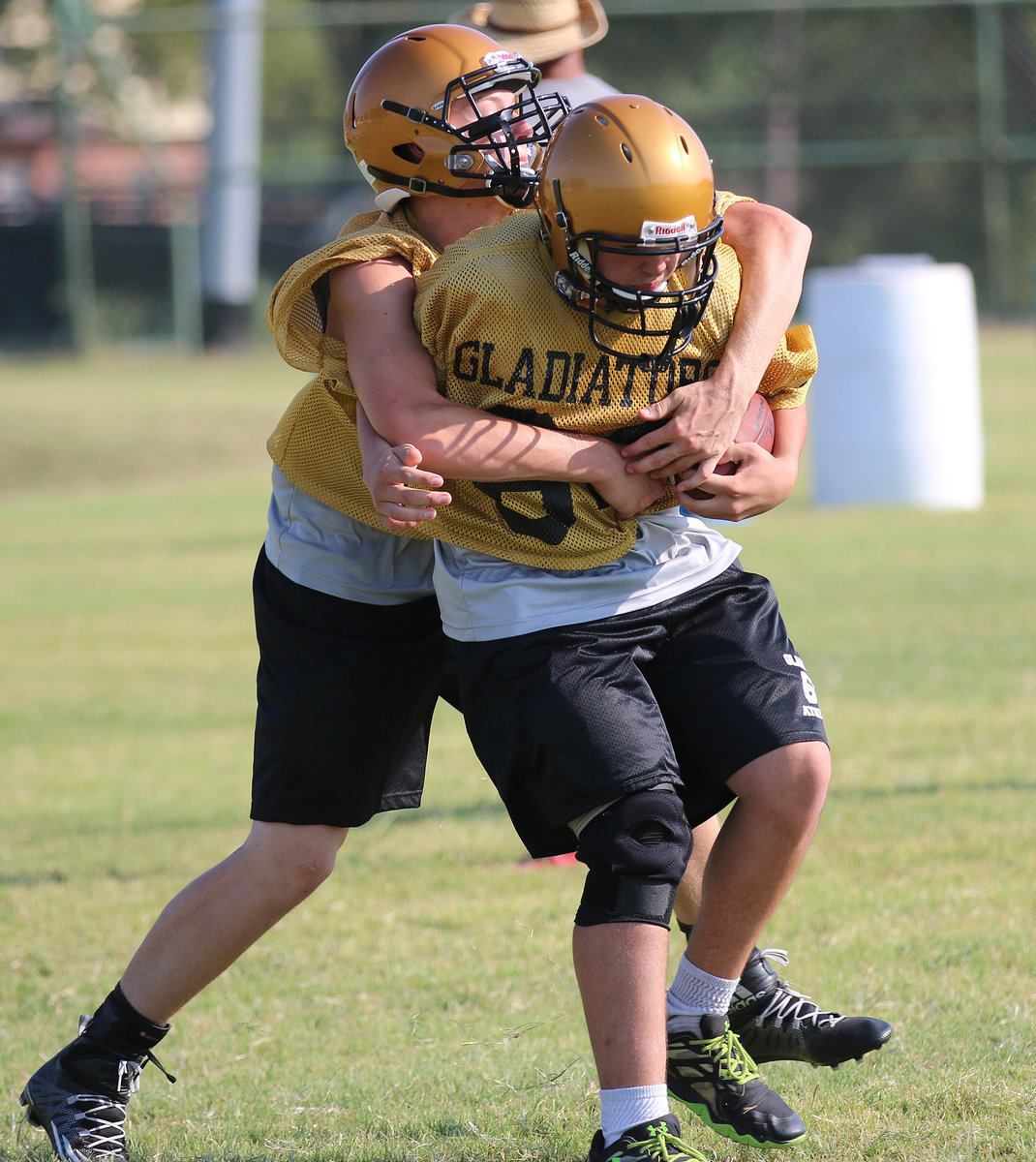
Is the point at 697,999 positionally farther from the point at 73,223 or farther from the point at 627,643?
the point at 73,223

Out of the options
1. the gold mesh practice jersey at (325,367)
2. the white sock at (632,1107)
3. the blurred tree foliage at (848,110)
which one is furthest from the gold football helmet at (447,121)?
the blurred tree foliage at (848,110)

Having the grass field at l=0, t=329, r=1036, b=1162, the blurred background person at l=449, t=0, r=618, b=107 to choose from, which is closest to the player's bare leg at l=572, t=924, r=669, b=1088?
the grass field at l=0, t=329, r=1036, b=1162

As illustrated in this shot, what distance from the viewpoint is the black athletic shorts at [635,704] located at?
2.87m

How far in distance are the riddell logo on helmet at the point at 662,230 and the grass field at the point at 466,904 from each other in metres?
1.68

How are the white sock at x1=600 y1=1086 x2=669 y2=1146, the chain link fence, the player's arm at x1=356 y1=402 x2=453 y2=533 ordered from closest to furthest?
the white sock at x1=600 y1=1086 x2=669 y2=1146 < the player's arm at x1=356 y1=402 x2=453 y2=533 < the chain link fence

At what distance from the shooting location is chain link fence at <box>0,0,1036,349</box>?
22609 millimetres

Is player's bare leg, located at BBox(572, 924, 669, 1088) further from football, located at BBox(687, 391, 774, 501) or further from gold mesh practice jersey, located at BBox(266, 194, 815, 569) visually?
football, located at BBox(687, 391, 774, 501)

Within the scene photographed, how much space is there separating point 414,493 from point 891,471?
381 inches

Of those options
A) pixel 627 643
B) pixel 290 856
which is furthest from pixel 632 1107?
pixel 290 856

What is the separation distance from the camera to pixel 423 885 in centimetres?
500

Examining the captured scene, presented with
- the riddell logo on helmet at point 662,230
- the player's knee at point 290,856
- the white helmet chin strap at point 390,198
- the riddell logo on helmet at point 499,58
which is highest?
the riddell logo on helmet at point 499,58

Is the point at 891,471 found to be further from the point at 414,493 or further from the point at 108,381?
the point at 108,381

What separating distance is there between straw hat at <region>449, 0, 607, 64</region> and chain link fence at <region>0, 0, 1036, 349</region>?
48.1 feet

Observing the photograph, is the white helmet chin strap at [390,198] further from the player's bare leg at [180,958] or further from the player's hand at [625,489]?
the player's bare leg at [180,958]
